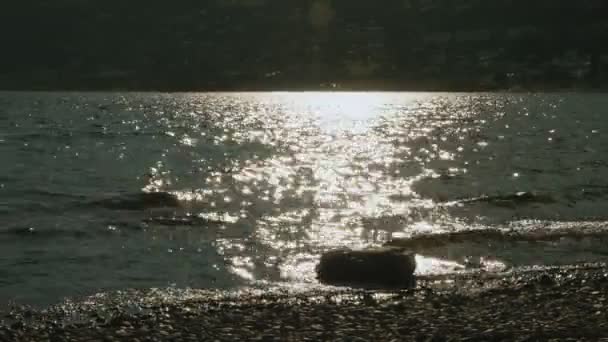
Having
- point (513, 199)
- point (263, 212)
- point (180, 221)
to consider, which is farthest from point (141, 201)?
point (513, 199)

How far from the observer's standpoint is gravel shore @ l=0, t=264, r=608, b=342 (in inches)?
510

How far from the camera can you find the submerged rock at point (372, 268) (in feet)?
56.6

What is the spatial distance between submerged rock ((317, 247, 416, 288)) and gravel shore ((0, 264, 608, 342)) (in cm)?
61

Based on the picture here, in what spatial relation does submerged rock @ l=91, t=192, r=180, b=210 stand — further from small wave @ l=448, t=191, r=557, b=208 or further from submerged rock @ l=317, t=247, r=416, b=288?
submerged rock @ l=317, t=247, r=416, b=288

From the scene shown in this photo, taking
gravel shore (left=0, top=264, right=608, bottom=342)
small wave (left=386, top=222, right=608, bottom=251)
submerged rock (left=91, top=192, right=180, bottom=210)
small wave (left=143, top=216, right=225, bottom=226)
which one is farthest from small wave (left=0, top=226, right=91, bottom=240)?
small wave (left=386, top=222, right=608, bottom=251)

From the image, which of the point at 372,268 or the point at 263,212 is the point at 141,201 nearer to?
the point at 263,212

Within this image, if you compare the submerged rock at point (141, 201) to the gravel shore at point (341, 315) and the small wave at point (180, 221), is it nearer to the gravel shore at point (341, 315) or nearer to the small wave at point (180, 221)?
the small wave at point (180, 221)

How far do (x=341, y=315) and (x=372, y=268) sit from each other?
10.6 feet

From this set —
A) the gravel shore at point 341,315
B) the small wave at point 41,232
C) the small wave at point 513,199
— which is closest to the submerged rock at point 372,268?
the gravel shore at point 341,315

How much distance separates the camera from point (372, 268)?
17406 millimetres

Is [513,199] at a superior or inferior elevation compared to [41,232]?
superior

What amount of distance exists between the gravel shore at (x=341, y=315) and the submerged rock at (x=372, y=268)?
0.61 m

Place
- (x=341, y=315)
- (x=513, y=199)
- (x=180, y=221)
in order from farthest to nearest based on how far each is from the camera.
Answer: (x=513, y=199)
(x=180, y=221)
(x=341, y=315)

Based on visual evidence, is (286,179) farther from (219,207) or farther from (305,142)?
(305,142)
